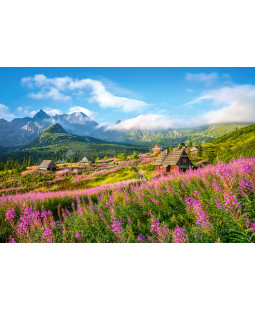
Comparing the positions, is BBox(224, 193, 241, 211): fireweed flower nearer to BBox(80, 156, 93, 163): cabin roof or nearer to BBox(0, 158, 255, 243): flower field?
BBox(0, 158, 255, 243): flower field

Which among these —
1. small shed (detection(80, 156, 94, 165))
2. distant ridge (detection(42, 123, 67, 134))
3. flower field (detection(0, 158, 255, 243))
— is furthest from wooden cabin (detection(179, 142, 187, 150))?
distant ridge (detection(42, 123, 67, 134))

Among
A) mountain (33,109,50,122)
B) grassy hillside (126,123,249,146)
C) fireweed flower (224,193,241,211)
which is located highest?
mountain (33,109,50,122)

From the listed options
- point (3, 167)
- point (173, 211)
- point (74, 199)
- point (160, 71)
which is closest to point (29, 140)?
point (3, 167)

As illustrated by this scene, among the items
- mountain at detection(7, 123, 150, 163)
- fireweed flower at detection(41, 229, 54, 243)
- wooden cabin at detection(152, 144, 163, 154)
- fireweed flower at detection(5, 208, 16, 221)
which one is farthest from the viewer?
wooden cabin at detection(152, 144, 163, 154)

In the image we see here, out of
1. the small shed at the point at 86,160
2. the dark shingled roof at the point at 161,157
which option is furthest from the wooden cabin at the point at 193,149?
the small shed at the point at 86,160

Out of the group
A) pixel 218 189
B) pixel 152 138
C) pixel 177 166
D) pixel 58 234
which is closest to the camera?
pixel 218 189

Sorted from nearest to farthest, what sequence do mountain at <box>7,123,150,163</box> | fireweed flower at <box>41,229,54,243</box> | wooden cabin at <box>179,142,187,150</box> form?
fireweed flower at <box>41,229,54,243</box> → mountain at <box>7,123,150,163</box> → wooden cabin at <box>179,142,187,150</box>
